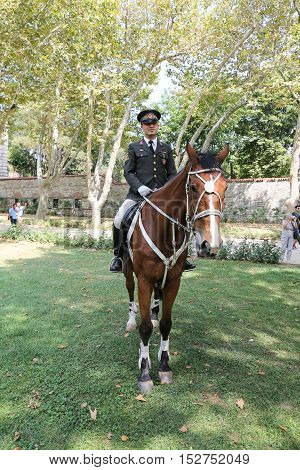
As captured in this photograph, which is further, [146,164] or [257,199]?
[257,199]

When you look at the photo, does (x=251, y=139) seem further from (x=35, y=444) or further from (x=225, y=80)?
(x=35, y=444)

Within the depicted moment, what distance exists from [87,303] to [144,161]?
3834mm

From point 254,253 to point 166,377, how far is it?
28.6ft

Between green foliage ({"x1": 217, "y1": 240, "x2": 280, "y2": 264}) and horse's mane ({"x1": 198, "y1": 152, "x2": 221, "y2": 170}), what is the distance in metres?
8.50

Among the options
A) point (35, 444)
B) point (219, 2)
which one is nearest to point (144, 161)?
point (35, 444)

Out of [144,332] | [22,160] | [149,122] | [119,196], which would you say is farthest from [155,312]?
[22,160]

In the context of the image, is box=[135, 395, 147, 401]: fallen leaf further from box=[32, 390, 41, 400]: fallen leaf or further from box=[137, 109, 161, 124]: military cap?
box=[137, 109, 161, 124]: military cap

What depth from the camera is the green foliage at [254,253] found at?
11977 millimetres

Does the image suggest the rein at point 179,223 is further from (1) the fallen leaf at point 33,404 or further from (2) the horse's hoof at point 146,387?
(1) the fallen leaf at point 33,404

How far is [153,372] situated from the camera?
4461 mm

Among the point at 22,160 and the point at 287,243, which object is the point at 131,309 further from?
the point at 22,160

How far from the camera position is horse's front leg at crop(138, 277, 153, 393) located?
4074mm

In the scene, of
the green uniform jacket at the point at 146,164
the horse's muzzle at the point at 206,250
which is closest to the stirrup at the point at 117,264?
the green uniform jacket at the point at 146,164

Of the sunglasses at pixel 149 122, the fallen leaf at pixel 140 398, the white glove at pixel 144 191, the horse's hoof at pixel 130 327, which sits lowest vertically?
the fallen leaf at pixel 140 398
